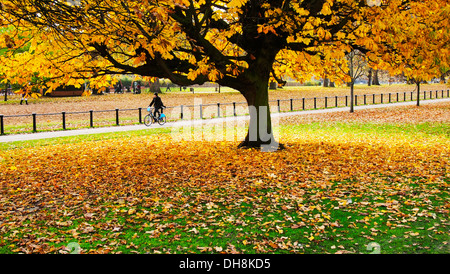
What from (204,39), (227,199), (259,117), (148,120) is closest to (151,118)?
(148,120)

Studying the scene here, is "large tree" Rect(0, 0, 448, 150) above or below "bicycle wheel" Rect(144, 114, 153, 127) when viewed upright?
above

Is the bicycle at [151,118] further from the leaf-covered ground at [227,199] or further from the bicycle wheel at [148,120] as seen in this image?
the leaf-covered ground at [227,199]

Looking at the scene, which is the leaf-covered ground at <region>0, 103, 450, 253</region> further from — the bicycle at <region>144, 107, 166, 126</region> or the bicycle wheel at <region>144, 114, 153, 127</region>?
the bicycle at <region>144, 107, 166, 126</region>

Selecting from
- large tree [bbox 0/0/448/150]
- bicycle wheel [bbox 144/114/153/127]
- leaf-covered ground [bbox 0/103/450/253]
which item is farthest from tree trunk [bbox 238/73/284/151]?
bicycle wheel [bbox 144/114/153/127]

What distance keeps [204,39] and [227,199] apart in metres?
5.39

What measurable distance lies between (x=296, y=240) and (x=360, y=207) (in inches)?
78.7

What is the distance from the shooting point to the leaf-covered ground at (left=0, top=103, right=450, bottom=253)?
598cm

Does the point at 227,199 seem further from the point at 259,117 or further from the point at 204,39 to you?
the point at 259,117

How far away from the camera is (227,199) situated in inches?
319

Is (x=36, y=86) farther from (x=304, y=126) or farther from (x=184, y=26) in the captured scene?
(x=304, y=126)

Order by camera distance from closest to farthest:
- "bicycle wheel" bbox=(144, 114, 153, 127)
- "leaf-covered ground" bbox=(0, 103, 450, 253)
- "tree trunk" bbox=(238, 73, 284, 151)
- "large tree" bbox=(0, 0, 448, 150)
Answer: "leaf-covered ground" bbox=(0, 103, 450, 253) < "large tree" bbox=(0, 0, 448, 150) < "tree trunk" bbox=(238, 73, 284, 151) < "bicycle wheel" bbox=(144, 114, 153, 127)

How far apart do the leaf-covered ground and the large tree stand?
236 cm

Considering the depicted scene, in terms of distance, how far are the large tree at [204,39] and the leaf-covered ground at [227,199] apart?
2358 millimetres

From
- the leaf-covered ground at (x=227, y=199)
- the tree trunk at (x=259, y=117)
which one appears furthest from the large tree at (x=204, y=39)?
the leaf-covered ground at (x=227, y=199)
